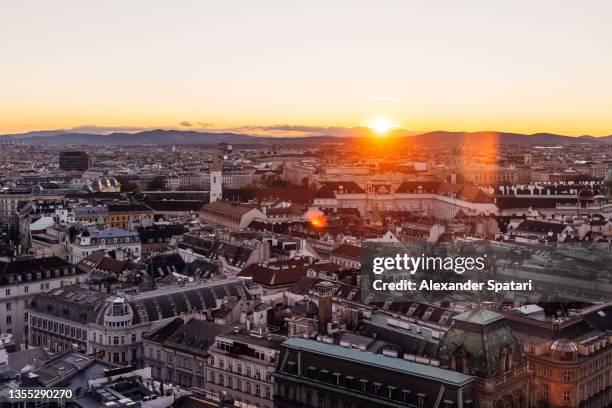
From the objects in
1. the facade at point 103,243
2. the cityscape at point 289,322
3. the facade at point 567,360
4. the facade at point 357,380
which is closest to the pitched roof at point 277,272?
the cityscape at point 289,322

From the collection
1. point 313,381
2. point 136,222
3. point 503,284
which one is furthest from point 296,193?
point 313,381

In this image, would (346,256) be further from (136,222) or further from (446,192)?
(446,192)

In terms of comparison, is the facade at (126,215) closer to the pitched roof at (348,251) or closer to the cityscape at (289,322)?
the cityscape at (289,322)

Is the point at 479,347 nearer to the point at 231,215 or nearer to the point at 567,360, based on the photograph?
the point at 567,360

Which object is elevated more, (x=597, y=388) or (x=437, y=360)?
(x=437, y=360)

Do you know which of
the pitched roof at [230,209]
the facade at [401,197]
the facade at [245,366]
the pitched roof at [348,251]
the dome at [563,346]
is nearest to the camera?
the dome at [563,346]
